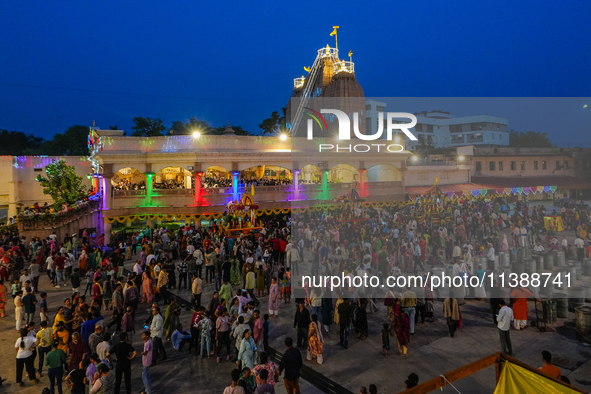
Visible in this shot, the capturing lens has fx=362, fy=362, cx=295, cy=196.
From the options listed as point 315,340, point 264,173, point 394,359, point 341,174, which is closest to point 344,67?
point 341,174

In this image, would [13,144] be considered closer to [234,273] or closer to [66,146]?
[66,146]

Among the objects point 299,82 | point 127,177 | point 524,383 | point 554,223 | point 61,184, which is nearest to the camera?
point 524,383

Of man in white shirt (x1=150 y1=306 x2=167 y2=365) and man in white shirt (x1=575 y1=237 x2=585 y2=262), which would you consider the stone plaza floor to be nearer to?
man in white shirt (x1=150 y1=306 x2=167 y2=365)

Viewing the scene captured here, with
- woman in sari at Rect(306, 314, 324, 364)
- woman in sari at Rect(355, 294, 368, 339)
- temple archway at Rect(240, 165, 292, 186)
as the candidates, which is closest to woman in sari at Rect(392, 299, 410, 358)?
woman in sari at Rect(355, 294, 368, 339)

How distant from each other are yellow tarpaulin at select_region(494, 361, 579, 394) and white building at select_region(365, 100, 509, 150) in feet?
133

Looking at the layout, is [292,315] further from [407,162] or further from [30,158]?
[30,158]

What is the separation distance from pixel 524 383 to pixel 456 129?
5777 cm

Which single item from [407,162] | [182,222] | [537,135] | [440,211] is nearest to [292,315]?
[440,211]

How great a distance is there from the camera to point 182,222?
29234 mm

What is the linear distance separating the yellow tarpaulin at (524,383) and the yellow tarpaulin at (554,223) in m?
22.1

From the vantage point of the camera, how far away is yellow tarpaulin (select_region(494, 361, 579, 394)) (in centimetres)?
356

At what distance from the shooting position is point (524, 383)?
147 inches

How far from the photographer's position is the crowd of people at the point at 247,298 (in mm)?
7344

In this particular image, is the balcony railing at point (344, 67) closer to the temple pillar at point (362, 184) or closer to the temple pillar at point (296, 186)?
the temple pillar at point (362, 184)
